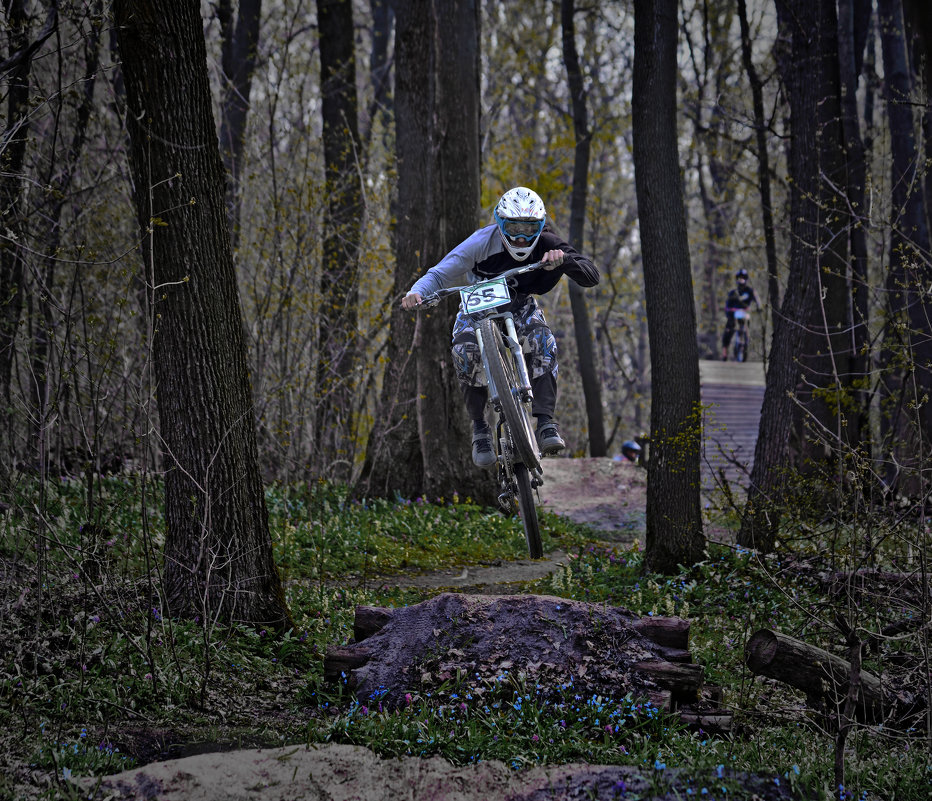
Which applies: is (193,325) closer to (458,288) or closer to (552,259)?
(458,288)

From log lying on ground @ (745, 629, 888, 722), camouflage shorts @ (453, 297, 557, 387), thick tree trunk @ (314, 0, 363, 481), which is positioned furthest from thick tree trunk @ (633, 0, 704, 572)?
thick tree trunk @ (314, 0, 363, 481)

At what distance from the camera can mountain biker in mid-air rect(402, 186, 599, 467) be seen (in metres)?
6.07

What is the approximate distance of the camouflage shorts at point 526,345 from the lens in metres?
6.51

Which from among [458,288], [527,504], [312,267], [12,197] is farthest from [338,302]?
[527,504]

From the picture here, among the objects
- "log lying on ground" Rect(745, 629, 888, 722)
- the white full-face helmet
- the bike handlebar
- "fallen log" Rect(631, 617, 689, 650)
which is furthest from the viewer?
the bike handlebar

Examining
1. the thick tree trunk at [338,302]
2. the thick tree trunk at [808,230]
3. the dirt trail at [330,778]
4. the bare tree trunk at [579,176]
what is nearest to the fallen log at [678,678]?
the dirt trail at [330,778]

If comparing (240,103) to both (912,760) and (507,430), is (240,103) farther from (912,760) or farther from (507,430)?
(912,760)

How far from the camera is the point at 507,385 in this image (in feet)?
20.2

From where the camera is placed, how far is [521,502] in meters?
6.29

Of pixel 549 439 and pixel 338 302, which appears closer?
pixel 549 439

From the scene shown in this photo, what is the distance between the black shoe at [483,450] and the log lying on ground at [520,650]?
3.75 feet

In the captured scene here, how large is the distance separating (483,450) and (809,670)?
8.35 feet

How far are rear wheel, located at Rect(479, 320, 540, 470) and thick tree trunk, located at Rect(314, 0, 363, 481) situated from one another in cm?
415

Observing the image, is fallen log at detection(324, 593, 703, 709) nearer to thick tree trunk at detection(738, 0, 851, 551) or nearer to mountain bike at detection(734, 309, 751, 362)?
thick tree trunk at detection(738, 0, 851, 551)
